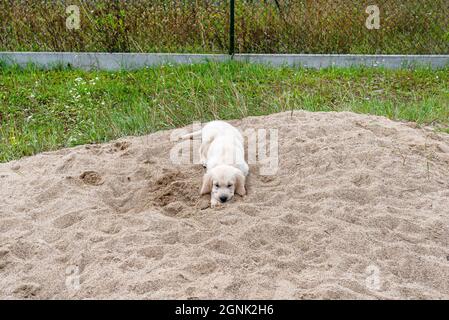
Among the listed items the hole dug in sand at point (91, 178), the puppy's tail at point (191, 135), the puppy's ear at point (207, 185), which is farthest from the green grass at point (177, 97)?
the puppy's ear at point (207, 185)

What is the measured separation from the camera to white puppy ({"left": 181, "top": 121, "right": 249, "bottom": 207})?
16.9 feet

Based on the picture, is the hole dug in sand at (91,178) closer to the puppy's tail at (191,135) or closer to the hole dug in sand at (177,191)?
the hole dug in sand at (177,191)

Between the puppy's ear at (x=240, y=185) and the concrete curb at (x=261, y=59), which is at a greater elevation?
the concrete curb at (x=261, y=59)

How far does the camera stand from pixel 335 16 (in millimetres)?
10227

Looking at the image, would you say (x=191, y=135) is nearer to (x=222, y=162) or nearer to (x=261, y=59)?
(x=222, y=162)

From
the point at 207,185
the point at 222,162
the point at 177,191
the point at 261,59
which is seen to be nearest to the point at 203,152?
the point at 222,162

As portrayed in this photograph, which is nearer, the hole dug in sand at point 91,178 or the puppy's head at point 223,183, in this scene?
the puppy's head at point 223,183

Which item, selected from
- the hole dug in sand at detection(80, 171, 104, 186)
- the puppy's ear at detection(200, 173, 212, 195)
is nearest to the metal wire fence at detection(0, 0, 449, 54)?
the hole dug in sand at detection(80, 171, 104, 186)

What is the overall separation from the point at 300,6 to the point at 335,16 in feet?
1.91

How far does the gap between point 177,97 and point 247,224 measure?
3.65 meters

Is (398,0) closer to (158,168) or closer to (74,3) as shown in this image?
Answer: (74,3)

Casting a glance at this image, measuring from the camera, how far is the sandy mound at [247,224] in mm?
4070

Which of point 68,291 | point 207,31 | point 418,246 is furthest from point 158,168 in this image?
point 207,31

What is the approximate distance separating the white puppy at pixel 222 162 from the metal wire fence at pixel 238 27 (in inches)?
167
